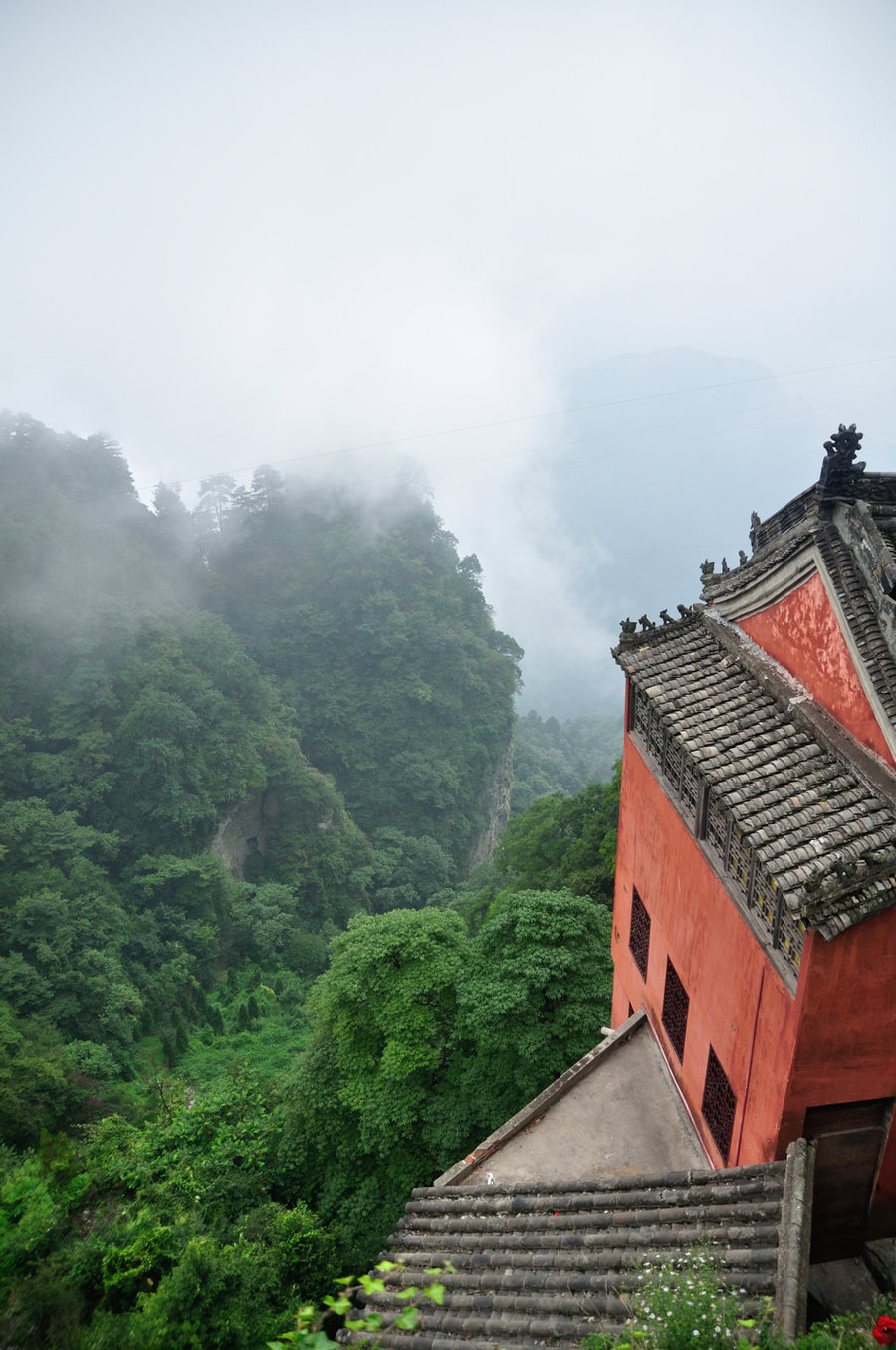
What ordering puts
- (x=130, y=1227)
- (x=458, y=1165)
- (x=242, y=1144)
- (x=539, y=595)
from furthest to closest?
1. (x=539, y=595)
2. (x=242, y=1144)
3. (x=130, y=1227)
4. (x=458, y=1165)

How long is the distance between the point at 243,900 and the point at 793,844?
32.4 metres

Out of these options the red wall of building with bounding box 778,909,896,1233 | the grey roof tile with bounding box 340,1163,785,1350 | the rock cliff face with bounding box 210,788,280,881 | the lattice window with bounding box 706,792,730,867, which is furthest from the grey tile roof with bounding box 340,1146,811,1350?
the rock cliff face with bounding box 210,788,280,881

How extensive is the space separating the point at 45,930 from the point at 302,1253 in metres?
18.8

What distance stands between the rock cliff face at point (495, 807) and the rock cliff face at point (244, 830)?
1239cm

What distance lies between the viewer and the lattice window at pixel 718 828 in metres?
5.93

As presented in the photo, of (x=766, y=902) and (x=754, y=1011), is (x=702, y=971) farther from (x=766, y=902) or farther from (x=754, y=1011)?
(x=766, y=902)

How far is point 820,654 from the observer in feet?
18.7

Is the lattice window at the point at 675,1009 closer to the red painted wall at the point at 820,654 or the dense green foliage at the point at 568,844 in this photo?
the red painted wall at the point at 820,654

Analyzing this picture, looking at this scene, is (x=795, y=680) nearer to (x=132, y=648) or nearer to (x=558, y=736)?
(x=132, y=648)

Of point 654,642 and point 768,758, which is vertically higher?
point 654,642

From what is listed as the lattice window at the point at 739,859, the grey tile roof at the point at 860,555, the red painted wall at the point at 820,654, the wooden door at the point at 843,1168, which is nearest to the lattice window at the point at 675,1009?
the wooden door at the point at 843,1168

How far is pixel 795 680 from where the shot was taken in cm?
618

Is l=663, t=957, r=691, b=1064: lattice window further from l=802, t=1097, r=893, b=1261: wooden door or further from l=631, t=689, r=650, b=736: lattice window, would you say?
l=631, t=689, r=650, b=736: lattice window

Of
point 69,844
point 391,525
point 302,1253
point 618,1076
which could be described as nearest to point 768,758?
point 618,1076
